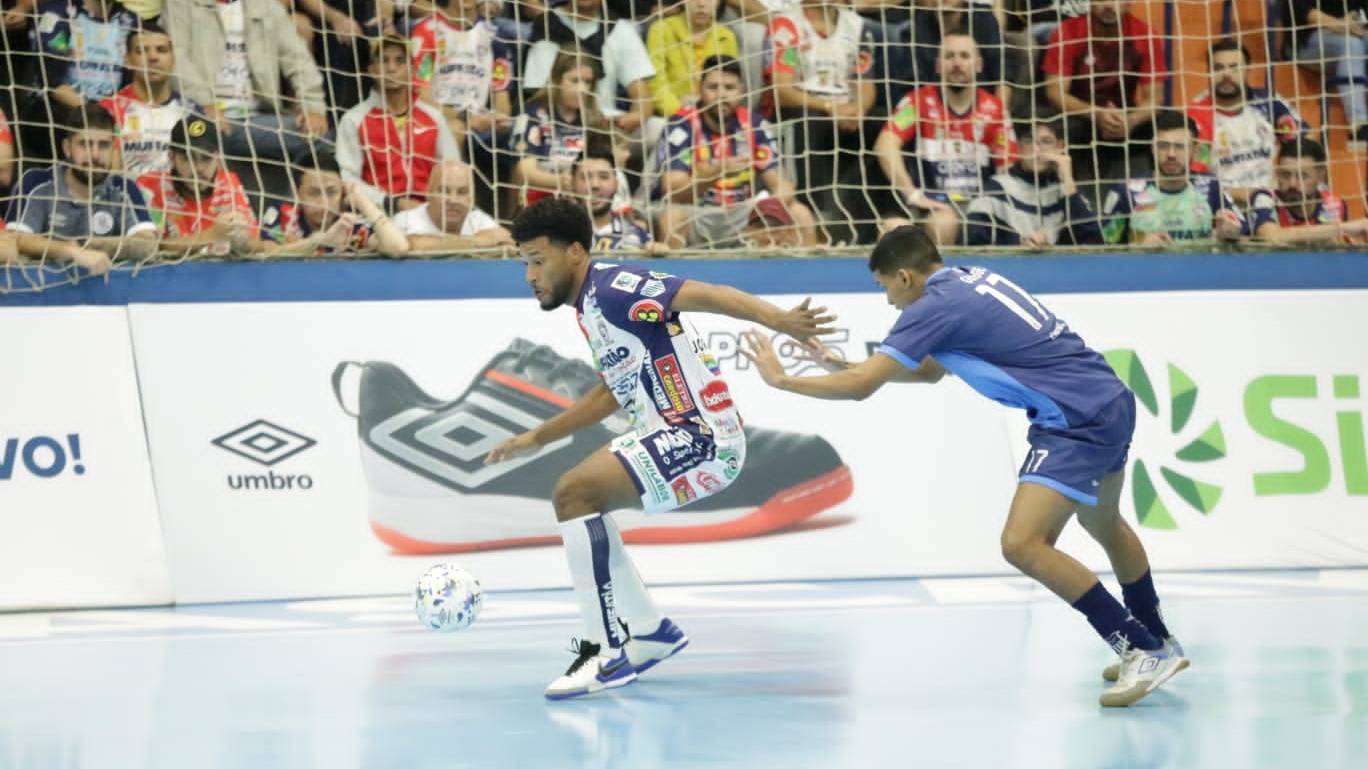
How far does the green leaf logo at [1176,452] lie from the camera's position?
9.66 m

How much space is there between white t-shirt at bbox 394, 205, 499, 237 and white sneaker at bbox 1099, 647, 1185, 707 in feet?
17.9

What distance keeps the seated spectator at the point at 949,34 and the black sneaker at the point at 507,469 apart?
329 centimetres

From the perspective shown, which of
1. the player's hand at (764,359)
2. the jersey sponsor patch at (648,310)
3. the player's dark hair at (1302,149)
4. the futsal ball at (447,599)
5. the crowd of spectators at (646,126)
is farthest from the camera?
the player's dark hair at (1302,149)

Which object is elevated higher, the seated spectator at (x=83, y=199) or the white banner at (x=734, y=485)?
the seated spectator at (x=83, y=199)

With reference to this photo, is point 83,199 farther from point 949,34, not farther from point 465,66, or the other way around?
point 949,34

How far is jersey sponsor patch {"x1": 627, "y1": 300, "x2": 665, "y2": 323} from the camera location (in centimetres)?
656

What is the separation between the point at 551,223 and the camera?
667cm

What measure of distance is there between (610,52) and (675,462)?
5.38 metres

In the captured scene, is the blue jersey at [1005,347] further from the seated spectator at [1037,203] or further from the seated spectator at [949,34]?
the seated spectator at [949,34]

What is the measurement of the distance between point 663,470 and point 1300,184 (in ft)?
22.0

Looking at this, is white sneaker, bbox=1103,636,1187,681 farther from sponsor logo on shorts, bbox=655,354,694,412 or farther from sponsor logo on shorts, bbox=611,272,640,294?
sponsor logo on shorts, bbox=611,272,640,294

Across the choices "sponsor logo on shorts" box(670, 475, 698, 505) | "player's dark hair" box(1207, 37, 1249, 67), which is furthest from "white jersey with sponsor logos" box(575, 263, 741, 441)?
"player's dark hair" box(1207, 37, 1249, 67)

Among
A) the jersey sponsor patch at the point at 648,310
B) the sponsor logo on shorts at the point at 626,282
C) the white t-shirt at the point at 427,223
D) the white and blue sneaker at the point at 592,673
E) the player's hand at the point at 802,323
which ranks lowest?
the white and blue sneaker at the point at 592,673

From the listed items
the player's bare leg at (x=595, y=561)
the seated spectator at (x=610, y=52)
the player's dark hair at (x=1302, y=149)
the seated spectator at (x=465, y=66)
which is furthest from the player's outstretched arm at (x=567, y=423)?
the player's dark hair at (x=1302, y=149)
